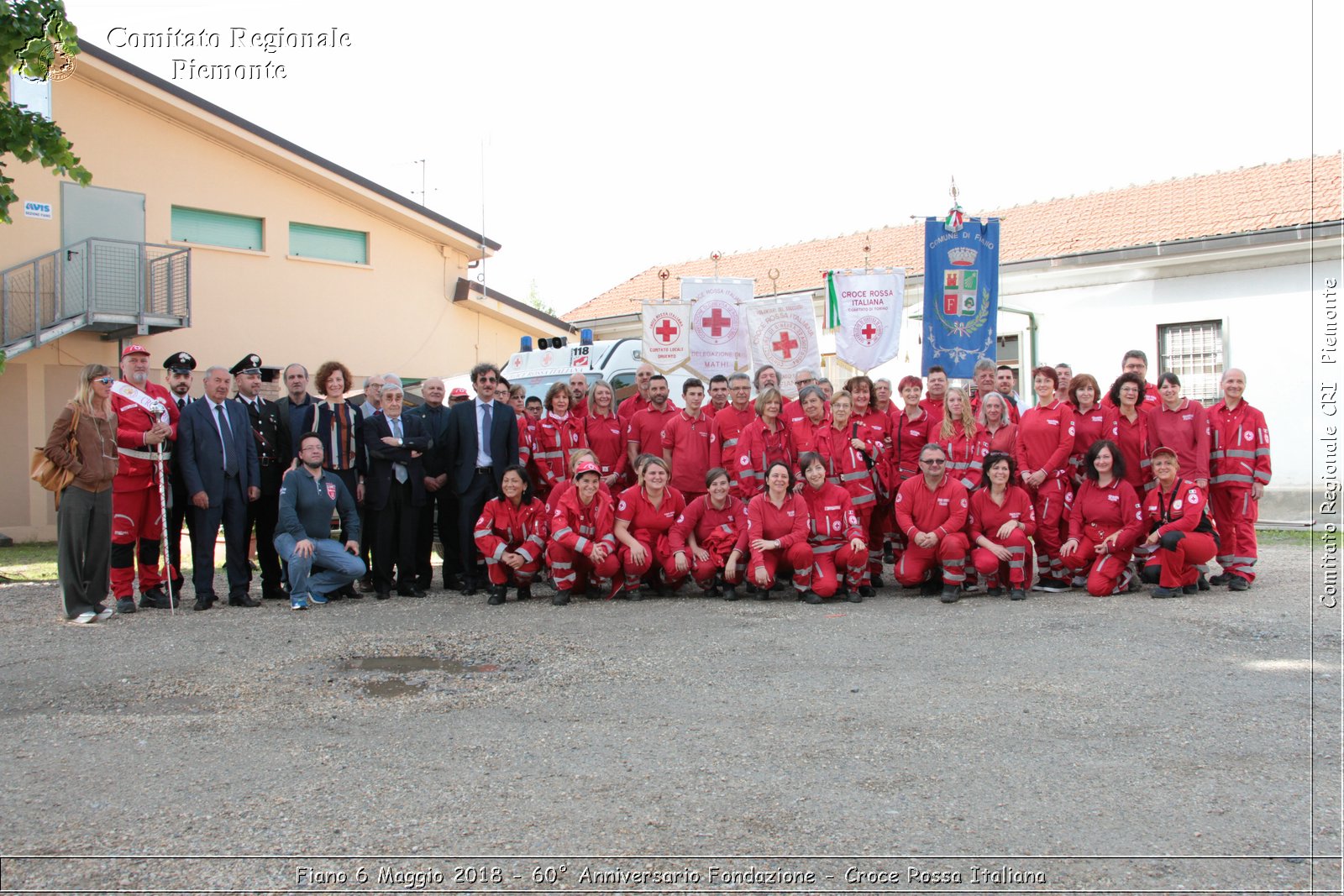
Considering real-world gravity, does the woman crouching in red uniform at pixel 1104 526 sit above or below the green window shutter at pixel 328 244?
below

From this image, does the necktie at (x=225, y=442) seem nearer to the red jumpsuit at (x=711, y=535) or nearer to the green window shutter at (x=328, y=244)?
the red jumpsuit at (x=711, y=535)

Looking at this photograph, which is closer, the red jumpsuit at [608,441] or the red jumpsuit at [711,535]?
the red jumpsuit at [711,535]

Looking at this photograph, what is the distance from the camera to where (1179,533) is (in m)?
8.49

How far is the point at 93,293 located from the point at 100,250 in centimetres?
81

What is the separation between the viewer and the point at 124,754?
477 cm

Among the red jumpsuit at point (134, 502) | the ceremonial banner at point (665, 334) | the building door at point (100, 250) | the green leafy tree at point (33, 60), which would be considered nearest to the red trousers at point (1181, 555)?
the ceremonial banner at point (665, 334)

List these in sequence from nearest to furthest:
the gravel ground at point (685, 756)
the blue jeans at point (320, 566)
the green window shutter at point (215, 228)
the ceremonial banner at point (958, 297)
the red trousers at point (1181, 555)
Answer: the gravel ground at point (685, 756), the red trousers at point (1181, 555), the blue jeans at point (320, 566), the ceremonial banner at point (958, 297), the green window shutter at point (215, 228)

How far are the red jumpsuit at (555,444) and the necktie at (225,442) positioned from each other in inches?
107

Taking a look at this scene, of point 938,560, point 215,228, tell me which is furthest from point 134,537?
point 215,228

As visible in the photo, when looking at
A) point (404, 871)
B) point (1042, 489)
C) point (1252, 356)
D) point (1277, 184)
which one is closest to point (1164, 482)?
point (1042, 489)

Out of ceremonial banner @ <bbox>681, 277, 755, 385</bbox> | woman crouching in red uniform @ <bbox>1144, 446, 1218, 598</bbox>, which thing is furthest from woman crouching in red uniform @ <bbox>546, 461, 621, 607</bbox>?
woman crouching in red uniform @ <bbox>1144, 446, 1218, 598</bbox>

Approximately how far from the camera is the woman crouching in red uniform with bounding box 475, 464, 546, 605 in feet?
29.5

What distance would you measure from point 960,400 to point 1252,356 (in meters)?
10.2

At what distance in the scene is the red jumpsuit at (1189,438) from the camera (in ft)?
29.9
